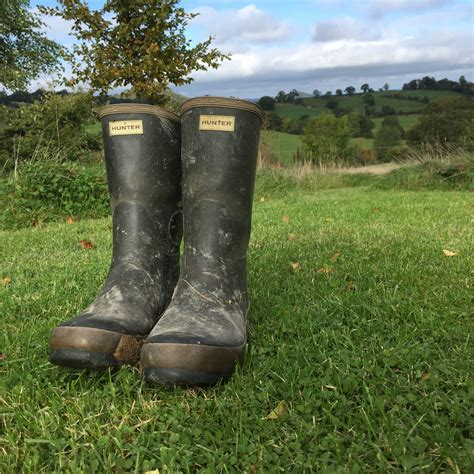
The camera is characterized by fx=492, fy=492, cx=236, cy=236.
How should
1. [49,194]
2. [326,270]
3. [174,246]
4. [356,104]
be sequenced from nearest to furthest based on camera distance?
[174,246] → [326,270] → [49,194] → [356,104]

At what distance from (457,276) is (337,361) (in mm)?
1117

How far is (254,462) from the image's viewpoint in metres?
1.02

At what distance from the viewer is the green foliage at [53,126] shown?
1066 cm

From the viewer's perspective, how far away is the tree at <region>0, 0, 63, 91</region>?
741 inches

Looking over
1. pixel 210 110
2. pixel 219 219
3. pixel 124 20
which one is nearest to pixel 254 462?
pixel 219 219

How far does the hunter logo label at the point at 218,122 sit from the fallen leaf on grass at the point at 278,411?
2.77 feet

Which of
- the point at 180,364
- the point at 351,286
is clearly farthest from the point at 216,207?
the point at 351,286

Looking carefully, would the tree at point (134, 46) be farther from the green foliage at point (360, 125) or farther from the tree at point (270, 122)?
the green foliage at point (360, 125)

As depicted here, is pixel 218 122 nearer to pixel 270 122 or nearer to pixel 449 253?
pixel 449 253

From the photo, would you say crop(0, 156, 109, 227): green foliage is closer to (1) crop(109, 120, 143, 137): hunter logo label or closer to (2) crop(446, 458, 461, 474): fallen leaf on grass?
(1) crop(109, 120, 143, 137): hunter logo label

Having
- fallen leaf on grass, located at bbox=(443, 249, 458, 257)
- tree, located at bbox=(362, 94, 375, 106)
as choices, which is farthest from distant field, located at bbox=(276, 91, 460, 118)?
fallen leaf on grass, located at bbox=(443, 249, 458, 257)

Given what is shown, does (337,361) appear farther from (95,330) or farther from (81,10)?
(81,10)

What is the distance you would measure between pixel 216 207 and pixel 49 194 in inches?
185

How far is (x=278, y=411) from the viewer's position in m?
1.20
